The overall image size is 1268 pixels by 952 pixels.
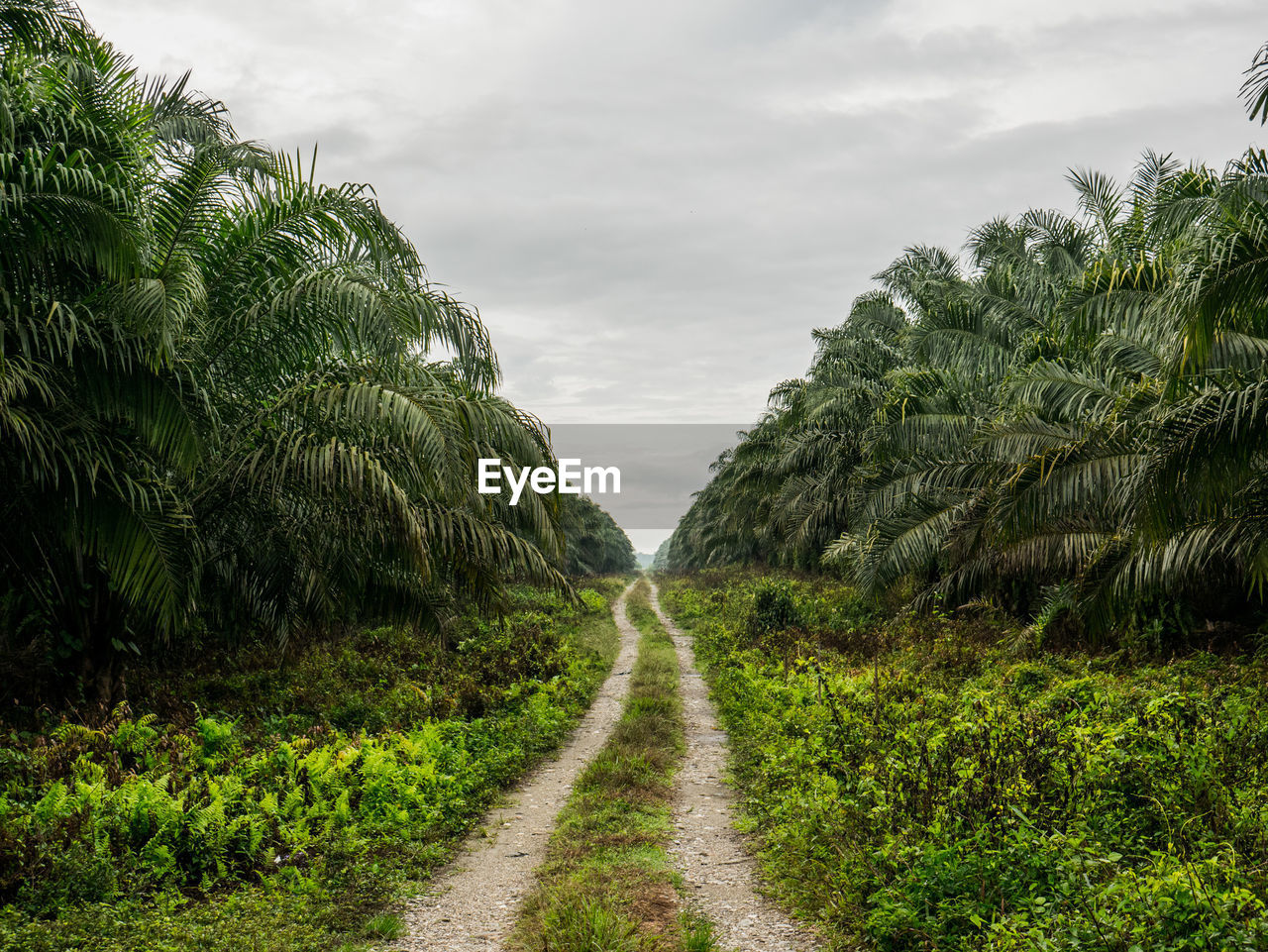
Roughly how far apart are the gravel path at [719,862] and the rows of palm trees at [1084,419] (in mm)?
3827

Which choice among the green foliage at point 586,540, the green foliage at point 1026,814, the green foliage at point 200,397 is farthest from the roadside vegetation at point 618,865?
the green foliage at point 586,540

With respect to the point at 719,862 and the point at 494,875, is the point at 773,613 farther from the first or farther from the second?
the point at 494,875

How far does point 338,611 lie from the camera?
9.69 meters

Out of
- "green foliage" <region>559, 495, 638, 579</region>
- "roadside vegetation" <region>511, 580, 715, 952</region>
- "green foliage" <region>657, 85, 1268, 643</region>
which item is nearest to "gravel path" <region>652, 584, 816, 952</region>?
"roadside vegetation" <region>511, 580, 715, 952</region>

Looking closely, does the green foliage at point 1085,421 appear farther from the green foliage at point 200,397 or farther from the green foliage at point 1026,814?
the green foliage at point 200,397

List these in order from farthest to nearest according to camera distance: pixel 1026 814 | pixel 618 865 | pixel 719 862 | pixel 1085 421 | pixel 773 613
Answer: pixel 773 613
pixel 1085 421
pixel 719 862
pixel 618 865
pixel 1026 814

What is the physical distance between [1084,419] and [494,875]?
8571mm

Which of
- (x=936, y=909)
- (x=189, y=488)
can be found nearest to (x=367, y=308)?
(x=189, y=488)

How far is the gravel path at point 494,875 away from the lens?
15.1 feet

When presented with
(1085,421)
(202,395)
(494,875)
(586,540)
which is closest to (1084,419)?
(1085,421)

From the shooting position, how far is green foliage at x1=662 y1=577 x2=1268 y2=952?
3586 millimetres

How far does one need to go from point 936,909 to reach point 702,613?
2134cm

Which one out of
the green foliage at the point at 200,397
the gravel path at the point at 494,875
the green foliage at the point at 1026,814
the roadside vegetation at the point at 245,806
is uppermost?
the green foliage at the point at 200,397

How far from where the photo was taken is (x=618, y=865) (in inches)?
218
